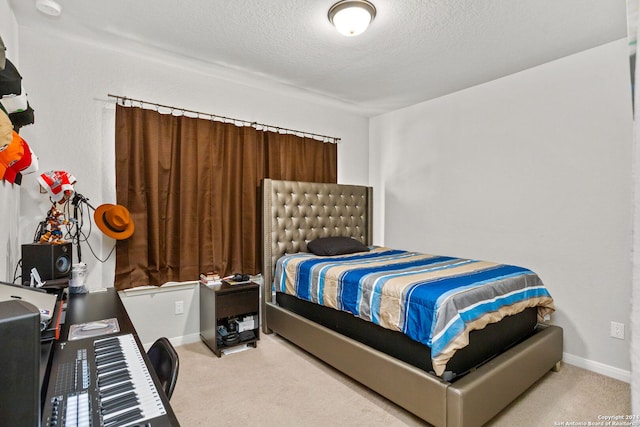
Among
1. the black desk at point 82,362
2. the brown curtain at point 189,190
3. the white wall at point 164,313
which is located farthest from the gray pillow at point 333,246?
the black desk at point 82,362

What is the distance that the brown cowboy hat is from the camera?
2.67 meters

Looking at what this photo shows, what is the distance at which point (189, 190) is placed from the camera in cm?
319

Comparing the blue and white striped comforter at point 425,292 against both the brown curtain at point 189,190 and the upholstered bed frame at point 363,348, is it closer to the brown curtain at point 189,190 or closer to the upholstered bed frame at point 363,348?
the upholstered bed frame at point 363,348

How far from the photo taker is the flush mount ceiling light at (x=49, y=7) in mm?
2211

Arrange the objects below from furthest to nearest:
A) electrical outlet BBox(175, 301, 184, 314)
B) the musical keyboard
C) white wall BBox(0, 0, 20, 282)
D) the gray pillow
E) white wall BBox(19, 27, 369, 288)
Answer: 1. the gray pillow
2. electrical outlet BBox(175, 301, 184, 314)
3. white wall BBox(19, 27, 369, 288)
4. white wall BBox(0, 0, 20, 282)
5. the musical keyboard

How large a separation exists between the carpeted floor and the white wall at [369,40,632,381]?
482 mm

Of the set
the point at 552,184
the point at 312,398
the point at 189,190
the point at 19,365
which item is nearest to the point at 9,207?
the point at 189,190

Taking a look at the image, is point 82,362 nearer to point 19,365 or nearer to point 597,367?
point 19,365

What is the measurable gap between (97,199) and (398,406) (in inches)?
111

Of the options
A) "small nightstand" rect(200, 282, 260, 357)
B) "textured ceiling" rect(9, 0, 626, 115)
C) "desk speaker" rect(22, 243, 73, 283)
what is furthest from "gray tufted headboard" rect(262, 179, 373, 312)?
"desk speaker" rect(22, 243, 73, 283)

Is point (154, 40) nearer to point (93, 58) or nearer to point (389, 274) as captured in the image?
point (93, 58)

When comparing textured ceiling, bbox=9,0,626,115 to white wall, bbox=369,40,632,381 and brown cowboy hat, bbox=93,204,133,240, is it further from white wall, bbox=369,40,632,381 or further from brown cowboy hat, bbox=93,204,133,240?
brown cowboy hat, bbox=93,204,133,240

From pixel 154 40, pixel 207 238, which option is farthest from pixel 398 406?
pixel 154 40

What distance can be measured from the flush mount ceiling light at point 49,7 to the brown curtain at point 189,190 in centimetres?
74
